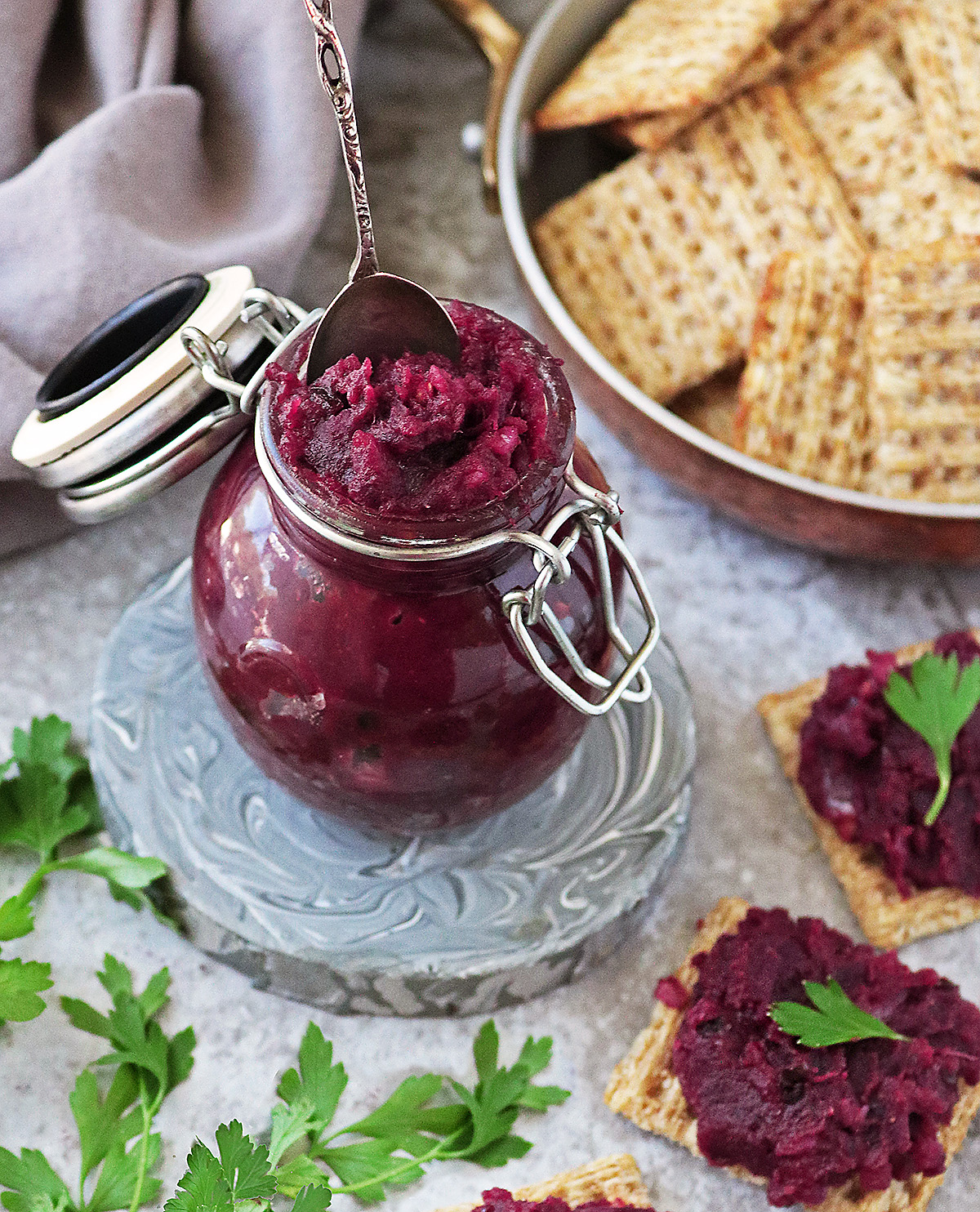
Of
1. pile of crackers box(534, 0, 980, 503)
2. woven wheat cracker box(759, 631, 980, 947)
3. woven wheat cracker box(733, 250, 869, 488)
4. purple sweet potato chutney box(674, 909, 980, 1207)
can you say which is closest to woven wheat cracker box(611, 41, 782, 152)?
pile of crackers box(534, 0, 980, 503)

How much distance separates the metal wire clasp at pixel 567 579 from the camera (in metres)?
0.91

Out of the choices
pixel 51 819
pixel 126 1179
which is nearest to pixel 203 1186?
pixel 126 1179

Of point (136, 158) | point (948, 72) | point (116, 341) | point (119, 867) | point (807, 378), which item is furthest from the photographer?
point (948, 72)

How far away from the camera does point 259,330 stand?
3.37 ft

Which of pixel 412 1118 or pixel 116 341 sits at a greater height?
pixel 116 341

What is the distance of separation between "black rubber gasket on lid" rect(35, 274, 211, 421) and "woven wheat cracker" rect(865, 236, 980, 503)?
2.60ft

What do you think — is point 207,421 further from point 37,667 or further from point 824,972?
point 824,972

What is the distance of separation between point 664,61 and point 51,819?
1.10 meters

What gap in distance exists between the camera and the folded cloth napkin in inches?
52.4

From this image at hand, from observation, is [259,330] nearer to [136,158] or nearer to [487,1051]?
[136,158]

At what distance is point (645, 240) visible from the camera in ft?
5.23

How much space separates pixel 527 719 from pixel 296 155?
80 centimetres

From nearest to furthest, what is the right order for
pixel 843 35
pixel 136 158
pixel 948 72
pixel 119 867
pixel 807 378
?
pixel 119 867
pixel 136 158
pixel 807 378
pixel 948 72
pixel 843 35

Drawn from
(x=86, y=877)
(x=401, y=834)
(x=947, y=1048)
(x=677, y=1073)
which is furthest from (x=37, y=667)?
(x=947, y=1048)
